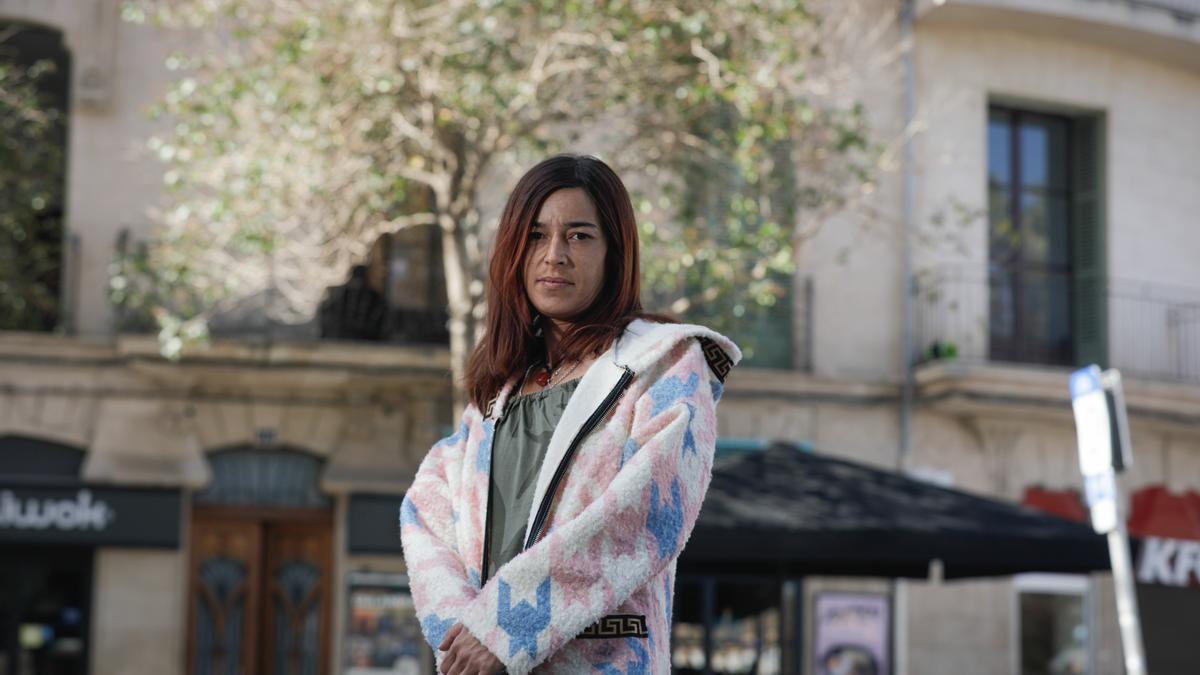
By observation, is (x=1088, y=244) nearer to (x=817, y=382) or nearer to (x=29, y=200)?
(x=817, y=382)

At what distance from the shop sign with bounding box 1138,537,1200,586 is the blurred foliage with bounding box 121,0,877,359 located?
3496 millimetres

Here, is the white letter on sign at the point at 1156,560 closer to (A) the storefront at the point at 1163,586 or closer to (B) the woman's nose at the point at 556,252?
(A) the storefront at the point at 1163,586

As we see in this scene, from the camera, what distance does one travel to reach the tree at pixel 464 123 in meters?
12.5

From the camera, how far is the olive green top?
9.79 ft

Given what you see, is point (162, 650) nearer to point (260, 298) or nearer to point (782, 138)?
point (260, 298)

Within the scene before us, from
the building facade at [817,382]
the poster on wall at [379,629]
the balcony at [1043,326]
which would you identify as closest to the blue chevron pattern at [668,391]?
the building facade at [817,382]

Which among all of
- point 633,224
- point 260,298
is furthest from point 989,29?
point 633,224

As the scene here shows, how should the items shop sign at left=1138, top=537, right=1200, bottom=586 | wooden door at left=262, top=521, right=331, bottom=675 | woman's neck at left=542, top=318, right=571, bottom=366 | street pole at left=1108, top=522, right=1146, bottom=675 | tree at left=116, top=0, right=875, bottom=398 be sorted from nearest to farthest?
woman's neck at left=542, top=318, right=571, bottom=366 → street pole at left=1108, top=522, right=1146, bottom=675 → shop sign at left=1138, top=537, right=1200, bottom=586 → tree at left=116, top=0, right=875, bottom=398 → wooden door at left=262, top=521, right=331, bottom=675

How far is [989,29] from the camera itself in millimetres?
18734

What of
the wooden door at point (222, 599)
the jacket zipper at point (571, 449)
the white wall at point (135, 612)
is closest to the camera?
the jacket zipper at point (571, 449)

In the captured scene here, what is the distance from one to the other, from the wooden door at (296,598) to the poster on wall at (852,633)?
492 centimetres

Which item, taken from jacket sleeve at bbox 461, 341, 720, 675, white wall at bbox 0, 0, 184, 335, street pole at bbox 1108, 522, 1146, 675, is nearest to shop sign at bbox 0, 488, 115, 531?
white wall at bbox 0, 0, 184, 335

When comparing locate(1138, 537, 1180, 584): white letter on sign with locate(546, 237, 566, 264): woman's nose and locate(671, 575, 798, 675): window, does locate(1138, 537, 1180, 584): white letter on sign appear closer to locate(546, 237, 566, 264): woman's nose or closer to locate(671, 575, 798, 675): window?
locate(671, 575, 798, 675): window

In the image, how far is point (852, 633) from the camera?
17.6m
